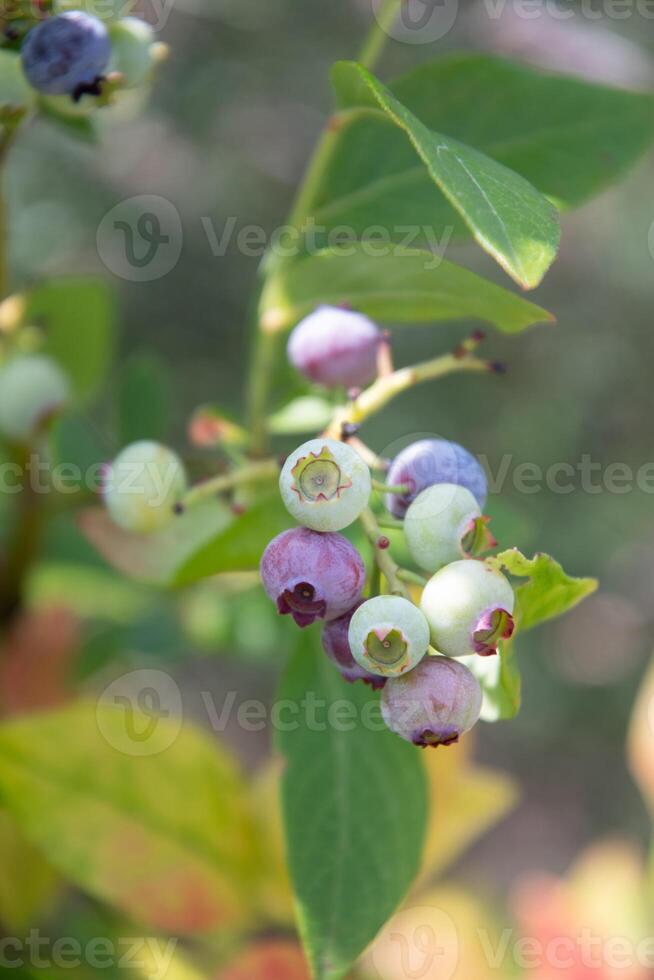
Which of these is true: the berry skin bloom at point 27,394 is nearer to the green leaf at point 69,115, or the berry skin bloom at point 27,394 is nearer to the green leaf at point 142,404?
the green leaf at point 142,404

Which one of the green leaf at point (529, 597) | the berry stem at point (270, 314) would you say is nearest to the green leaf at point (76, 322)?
the berry stem at point (270, 314)

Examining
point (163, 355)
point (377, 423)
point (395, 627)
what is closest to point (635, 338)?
point (377, 423)

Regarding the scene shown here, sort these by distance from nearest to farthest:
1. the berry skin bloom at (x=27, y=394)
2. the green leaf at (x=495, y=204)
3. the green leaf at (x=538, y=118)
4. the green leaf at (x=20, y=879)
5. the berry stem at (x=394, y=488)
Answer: the green leaf at (x=495, y=204) → the berry stem at (x=394, y=488) → the green leaf at (x=538, y=118) → the berry skin bloom at (x=27, y=394) → the green leaf at (x=20, y=879)

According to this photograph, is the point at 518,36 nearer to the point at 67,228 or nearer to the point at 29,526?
the point at 67,228

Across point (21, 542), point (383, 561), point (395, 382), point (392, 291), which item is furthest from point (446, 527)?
point (21, 542)

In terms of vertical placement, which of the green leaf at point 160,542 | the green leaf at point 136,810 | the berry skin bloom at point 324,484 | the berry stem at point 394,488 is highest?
the berry skin bloom at point 324,484
